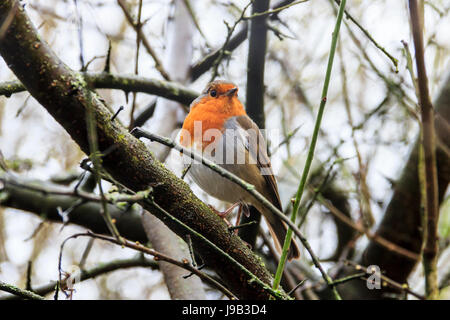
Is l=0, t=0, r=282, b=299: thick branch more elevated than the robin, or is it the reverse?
the robin

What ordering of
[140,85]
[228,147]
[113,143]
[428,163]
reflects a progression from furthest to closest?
[140,85] → [228,147] → [428,163] → [113,143]

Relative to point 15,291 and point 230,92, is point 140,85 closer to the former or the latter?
point 230,92

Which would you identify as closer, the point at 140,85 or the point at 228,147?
the point at 228,147

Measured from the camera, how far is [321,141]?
5059 mm

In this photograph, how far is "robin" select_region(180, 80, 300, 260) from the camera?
3.06m

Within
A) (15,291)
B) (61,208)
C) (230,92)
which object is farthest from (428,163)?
(61,208)

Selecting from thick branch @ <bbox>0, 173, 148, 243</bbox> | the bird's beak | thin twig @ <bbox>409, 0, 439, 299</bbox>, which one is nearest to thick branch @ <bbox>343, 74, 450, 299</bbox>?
thin twig @ <bbox>409, 0, 439, 299</bbox>

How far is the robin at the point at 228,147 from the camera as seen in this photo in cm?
306

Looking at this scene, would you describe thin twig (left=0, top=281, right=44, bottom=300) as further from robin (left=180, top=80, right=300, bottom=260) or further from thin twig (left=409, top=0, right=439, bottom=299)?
thin twig (left=409, top=0, right=439, bottom=299)

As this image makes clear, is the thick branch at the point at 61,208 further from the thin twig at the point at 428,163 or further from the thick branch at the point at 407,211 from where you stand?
the thin twig at the point at 428,163

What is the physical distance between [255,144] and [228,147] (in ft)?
A: 1.26

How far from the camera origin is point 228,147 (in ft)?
10.2
